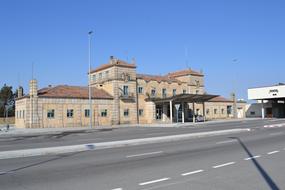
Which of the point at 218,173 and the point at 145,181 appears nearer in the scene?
the point at 145,181

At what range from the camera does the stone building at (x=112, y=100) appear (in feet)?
160

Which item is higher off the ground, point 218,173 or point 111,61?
point 111,61

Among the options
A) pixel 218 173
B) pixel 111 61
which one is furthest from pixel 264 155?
pixel 111 61

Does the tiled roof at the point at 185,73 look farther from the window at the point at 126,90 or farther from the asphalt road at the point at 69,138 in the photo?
the asphalt road at the point at 69,138

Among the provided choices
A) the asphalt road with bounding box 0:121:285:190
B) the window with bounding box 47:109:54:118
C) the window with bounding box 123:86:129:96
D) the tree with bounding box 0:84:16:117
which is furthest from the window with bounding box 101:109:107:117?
the tree with bounding box 0:84:16:117

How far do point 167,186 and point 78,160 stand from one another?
233 inches

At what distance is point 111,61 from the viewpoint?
201 feet

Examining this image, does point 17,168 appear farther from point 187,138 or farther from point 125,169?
point 187,138

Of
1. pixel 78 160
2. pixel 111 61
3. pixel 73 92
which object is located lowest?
pixel 78 160

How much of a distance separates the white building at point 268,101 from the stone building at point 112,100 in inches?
619

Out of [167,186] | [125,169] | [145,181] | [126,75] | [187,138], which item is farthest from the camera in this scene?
[126,75]

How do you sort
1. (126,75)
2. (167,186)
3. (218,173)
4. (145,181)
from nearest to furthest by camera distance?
1. (167,186)
2. (145,181)
3. (218,173)
4. (126,75)

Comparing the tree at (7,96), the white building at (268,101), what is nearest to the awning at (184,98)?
the white building at (268,101)

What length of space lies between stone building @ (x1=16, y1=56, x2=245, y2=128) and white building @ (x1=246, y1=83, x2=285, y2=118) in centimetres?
1573
